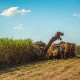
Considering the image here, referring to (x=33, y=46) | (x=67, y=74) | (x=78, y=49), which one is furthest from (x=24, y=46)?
(x=78, y=49)

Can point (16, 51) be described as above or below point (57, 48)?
below

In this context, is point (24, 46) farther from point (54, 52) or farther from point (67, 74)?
point (67, 74)

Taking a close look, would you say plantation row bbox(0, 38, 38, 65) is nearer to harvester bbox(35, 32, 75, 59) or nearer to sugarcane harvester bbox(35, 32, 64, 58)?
sugarcane harvester bbox(35, 32, 64, 58)

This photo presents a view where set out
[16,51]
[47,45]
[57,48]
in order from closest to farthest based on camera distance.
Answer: [16,51], [57,48], [47,45]

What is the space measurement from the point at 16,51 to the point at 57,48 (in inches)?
161

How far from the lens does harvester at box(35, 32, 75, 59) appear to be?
24.6 meters

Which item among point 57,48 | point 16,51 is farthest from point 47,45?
point 16,51

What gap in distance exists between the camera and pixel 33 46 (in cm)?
2516

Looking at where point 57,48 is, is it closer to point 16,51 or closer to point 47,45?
point 47,45

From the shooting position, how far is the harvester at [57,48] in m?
24.6

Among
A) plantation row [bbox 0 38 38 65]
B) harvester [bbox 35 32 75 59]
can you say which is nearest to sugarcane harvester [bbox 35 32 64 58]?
harvester [bbox 35 32 75 59]

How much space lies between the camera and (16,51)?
22875 mm

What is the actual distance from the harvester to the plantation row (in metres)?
0.75

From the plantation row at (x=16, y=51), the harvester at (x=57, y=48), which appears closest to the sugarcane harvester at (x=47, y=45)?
the harvester at (x=57, y=48)
